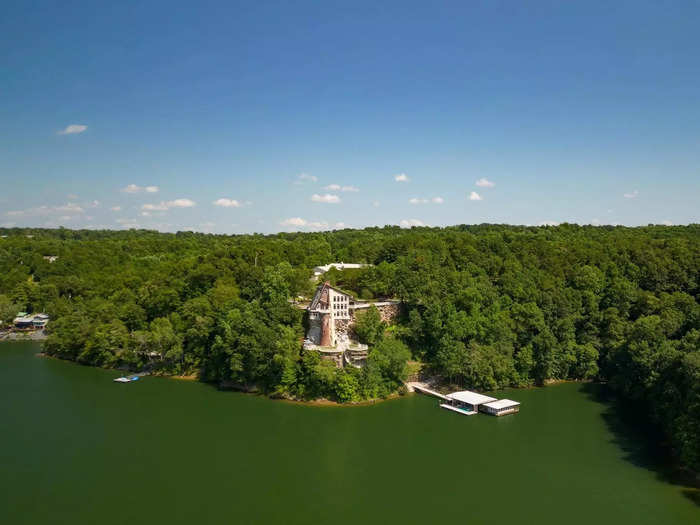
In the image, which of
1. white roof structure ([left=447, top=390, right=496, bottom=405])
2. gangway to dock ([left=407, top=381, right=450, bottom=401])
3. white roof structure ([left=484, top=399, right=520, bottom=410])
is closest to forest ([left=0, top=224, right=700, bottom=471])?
gangway to dock ([left=407, top=381, right=450, bottom=401])

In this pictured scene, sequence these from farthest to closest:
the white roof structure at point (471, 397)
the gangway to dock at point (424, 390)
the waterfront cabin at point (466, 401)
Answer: the gangway to dock at point (424, 390) → the white roof structure at point (471, 397) → the waterfront cabin at point (466, 401)

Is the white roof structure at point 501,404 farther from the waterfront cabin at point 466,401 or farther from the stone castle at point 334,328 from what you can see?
the stone castle at point 334,328

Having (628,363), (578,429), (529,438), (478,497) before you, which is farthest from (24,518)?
(628,363)

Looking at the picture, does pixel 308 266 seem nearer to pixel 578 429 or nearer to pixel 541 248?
pixel 541 248

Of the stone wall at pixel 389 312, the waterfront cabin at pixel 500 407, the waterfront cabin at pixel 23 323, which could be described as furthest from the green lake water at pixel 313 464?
the waterfront cabin at pixel 23 323

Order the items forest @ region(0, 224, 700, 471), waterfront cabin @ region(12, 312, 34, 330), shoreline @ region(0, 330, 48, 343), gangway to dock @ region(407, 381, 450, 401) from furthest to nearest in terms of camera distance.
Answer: waterfront cabin @ region(12, 312, 34, 330) → shoreline @ region(0, 330, 48, 343) → gangway to dock @ region(407, 381, 450, 401) → forest @ region(0, 224, 700, 471)

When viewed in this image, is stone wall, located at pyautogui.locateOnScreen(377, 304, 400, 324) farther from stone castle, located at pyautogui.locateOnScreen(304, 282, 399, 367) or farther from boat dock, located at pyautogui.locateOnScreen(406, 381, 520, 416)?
boat dock, located at pyautogui.locateOnScreen(406, 381, 520, 416)

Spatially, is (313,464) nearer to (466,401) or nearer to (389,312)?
(466,401)
